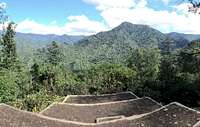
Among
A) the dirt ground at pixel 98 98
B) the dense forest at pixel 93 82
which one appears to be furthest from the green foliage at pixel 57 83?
the dirt ground at pixel 98 98

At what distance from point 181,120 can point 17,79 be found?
79.3ft

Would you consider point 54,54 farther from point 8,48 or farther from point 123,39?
point 123,39

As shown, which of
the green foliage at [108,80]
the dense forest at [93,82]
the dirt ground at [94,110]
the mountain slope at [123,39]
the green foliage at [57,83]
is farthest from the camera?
the mountain slope at [123,39]

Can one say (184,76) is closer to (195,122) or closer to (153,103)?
(153,103)

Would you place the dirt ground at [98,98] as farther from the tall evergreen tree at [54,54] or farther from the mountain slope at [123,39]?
the mountain slope at [123,39]

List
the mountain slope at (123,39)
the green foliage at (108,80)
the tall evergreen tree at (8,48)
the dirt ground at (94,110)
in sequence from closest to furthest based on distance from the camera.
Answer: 1. the dirt ground at (94,110)
2. the green foliage at (108,80)
3. the tall evergreen tree at (8,48)
4. the mountain slope at (123,39)

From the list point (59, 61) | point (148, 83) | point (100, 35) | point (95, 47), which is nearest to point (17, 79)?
point (148, 83)

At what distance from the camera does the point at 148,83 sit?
27203 millimetres

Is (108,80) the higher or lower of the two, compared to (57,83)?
higher

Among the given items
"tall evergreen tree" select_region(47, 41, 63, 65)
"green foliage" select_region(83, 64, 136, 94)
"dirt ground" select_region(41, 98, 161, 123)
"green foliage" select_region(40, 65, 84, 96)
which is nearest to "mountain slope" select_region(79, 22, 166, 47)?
"tall evergreen tree" select_region(47, 41, 63, 65)

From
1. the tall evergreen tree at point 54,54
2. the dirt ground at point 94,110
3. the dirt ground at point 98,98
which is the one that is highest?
the dirt ground at point 94,110

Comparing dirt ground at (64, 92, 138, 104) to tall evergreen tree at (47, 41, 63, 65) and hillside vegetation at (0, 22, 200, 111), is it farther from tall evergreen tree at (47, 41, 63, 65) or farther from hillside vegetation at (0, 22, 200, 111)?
tall evergreen tree at (47, 41, 63, 65)

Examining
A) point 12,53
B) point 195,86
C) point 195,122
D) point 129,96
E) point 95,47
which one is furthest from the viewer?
point 95,47

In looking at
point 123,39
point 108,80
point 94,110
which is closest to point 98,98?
point 94,110
